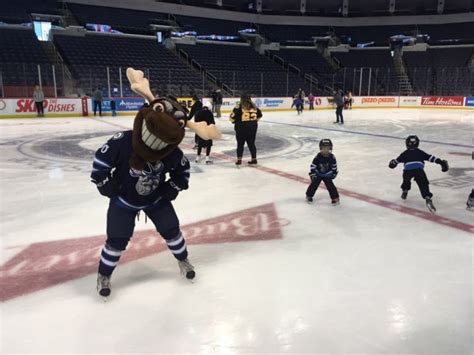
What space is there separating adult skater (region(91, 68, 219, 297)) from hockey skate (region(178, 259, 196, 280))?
104 millimetres

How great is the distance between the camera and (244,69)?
105 feet

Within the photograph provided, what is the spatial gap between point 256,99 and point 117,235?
22475 mm

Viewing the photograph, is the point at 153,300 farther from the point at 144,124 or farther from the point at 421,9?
the point at 421,9

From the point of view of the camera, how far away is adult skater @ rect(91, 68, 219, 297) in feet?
8.45

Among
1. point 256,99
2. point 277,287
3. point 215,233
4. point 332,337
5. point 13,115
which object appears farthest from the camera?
point 256,99

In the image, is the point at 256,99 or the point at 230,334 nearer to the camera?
the point at 230,334

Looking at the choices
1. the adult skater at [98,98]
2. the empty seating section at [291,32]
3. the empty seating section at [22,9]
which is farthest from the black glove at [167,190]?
the empty seating section at [291,32]

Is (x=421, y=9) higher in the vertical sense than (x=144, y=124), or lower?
higher

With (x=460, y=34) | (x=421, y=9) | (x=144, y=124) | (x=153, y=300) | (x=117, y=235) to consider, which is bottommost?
(x=153, y=300)

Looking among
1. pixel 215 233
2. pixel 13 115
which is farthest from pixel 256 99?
pixel 215 233

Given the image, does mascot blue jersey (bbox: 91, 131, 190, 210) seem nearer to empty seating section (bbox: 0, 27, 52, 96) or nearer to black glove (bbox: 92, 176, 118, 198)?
black glove (bbox: 92, 176, 118, 198)

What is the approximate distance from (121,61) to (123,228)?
26416 mm

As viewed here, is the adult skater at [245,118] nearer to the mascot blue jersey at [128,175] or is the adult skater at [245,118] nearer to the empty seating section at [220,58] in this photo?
the mascot blue jersey at [128,175]

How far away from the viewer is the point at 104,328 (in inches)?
100
